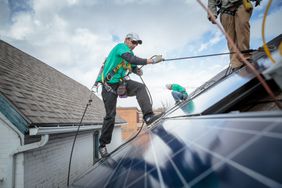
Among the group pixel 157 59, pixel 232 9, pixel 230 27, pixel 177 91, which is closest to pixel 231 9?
pixel 232 9

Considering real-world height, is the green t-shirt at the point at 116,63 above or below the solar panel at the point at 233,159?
above

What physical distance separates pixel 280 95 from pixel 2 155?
572 centimetres

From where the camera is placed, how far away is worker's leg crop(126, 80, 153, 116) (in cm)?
338

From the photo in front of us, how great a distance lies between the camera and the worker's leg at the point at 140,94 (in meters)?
3.38

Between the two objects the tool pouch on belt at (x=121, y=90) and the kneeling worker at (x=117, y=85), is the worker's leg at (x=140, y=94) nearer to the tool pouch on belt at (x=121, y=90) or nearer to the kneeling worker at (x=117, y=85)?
the kneeling worker at (x=117, y=85)

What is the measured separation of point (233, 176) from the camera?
501mm

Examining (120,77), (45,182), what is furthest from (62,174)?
(120,77)

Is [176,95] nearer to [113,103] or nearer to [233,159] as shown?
[113,103]

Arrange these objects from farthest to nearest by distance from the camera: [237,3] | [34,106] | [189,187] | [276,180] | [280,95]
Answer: [34,106] < [237,3] < [280,95] < [189,187] < [276,180]

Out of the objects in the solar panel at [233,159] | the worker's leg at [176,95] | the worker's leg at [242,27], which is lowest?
the solar panel at [233,159]

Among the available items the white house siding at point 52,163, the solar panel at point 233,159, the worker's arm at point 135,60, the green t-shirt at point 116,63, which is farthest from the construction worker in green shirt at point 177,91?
the solar panel at point 233,159

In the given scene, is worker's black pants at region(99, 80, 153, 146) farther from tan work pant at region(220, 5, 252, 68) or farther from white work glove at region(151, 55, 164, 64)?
tan work pant at region(220, 5, 252, 68)

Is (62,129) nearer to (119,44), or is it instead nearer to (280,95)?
(119,44)

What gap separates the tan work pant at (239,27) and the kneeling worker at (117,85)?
135 centimetres
